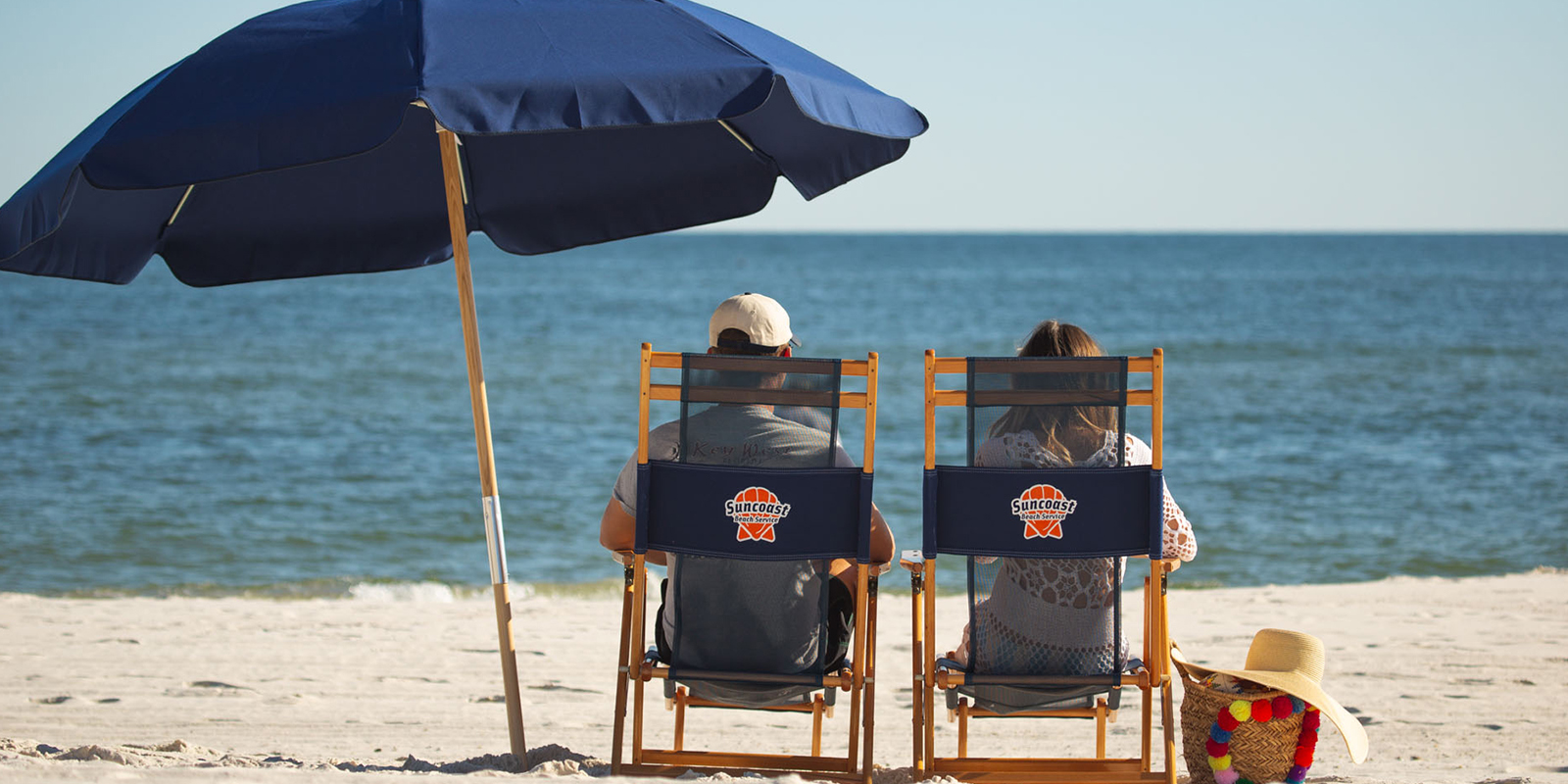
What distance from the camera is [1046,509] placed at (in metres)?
2.62

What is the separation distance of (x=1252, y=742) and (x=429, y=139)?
2.70 metres

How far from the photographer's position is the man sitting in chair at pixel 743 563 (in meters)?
2.71

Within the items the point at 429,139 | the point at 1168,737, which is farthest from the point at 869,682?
the point at 429,139

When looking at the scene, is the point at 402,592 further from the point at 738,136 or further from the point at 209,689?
the point at 738,136

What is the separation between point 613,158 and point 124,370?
18.2m

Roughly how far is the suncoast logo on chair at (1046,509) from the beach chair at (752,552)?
1.12 feet

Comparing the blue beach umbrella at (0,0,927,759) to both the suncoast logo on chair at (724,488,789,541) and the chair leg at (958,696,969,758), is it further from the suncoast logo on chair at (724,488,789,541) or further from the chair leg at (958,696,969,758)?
the chair leg at (958,696,969,758)

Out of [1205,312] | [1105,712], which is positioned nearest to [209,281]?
[1105,712]

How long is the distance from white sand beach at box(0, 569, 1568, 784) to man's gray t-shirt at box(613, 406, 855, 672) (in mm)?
421

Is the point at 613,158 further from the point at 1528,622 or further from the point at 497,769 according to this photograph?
the point at 1528,622

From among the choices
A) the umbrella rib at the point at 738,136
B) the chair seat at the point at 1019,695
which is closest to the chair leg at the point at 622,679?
the chair seat at the point at 1019,695

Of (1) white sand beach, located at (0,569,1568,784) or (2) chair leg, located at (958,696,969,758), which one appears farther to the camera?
(1) white sand beach, located at (0,569,1568,784)

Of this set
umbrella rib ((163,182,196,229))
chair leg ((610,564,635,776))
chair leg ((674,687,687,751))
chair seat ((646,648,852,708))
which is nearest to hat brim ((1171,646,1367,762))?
chair seat ((646,648,852,708))

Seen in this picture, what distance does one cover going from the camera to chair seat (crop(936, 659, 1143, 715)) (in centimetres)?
273
